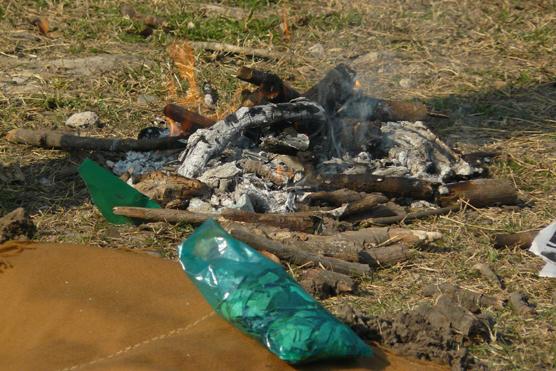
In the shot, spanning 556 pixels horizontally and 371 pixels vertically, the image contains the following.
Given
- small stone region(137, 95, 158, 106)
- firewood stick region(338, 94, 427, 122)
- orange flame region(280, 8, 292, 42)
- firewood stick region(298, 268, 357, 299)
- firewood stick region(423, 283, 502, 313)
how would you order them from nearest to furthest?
firewood stick region(423, 283, 502, 313), firewood stick region(298, 268, 357, 299), firewood stick region(338, 94, 427, 122), small stone region(137, 95, 158, 106), orange flame region(280, 8, 292, 42)

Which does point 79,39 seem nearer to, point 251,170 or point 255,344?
point 251,170

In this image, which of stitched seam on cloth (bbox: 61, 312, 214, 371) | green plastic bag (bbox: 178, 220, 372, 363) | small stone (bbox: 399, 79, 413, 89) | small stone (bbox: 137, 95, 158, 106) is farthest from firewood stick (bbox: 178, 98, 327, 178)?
small stone (bbox: 399, 79, 413, 89)

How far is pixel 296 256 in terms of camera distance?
5.45 meters

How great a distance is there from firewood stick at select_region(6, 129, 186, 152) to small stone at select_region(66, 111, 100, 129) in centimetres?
36

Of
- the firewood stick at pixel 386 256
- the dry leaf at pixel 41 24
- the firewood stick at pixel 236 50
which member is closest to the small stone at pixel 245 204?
the firewood stick at pixel 386 256

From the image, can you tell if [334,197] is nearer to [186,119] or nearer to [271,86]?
[271,86]

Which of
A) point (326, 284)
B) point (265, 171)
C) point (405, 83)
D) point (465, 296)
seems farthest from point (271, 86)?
point (465, 296)

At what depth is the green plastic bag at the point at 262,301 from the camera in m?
4.36

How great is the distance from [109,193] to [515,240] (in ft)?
8.00

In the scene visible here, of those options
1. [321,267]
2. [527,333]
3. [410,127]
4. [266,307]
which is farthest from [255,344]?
[410,127]

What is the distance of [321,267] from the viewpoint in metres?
5.39

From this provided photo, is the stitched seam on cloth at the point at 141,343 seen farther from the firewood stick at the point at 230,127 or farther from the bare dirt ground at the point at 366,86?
the firewood stick at the point at 230,127

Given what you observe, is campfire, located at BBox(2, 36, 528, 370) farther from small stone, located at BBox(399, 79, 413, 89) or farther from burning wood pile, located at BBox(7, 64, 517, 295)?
small stone, located at BBox(399, 79, 413, 89)

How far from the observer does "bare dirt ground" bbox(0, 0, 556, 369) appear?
18.0 ft
